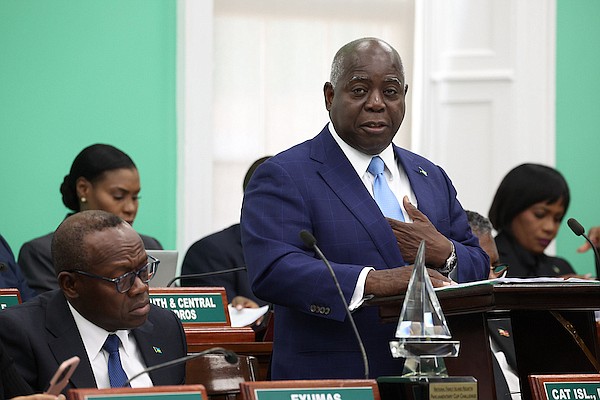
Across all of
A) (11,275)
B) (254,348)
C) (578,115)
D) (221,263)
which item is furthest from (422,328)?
(578,115)

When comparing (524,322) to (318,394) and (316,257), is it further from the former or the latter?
(318,394)

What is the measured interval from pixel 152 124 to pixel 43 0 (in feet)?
2.77

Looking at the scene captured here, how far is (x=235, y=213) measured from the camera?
261 inches

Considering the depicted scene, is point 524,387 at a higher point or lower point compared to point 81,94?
lower

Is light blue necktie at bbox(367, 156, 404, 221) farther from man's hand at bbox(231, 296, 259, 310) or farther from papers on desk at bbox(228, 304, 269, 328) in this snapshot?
man's hand at bbox(231, 296, 259, 310)

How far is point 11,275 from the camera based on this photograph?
15.4ft

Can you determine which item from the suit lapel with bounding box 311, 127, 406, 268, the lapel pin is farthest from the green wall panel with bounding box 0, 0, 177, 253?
the suit lapel with bounding box 311, 127, 406, 268

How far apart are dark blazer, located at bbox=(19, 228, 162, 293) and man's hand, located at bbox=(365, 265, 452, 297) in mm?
2531

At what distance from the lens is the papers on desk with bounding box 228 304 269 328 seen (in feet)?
14.1

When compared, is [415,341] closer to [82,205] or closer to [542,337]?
[542,337]

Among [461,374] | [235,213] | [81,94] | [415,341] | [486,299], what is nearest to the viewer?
[415,341]

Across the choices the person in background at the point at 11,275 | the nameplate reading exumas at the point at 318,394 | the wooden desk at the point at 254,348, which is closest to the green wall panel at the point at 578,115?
the person in background at the point at 11,275

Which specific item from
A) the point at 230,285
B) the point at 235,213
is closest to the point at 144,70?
the point at 235,213

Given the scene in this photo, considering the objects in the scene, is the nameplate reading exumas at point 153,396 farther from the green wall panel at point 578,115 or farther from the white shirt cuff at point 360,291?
the green wall panel at point 578,115
